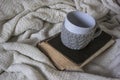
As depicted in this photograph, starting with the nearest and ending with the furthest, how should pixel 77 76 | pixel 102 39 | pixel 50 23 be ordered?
pixel 77 76 → pixel 102 39 → pixel 50 23

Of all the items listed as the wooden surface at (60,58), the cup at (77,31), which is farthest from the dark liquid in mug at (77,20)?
the wooden surface at (60,58)

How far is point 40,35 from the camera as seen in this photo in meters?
0.90

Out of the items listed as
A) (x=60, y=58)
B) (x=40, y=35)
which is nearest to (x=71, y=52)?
(x=60, y=58)

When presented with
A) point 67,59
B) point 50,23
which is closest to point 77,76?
point 67,59

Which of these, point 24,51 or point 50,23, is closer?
point 24,51

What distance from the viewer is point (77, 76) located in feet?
2.48

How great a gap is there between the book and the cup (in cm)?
2

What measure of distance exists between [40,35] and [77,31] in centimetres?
21

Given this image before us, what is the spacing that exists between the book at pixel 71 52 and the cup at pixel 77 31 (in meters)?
0.02

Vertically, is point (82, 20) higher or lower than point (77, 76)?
higher

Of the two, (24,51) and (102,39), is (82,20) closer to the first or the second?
(102,39)

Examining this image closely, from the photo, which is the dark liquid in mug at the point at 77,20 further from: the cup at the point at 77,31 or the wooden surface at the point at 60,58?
the wooden surface at the point at 60,58

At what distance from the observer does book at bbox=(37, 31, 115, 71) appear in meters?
0.77

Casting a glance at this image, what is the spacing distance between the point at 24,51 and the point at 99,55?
28 cm
